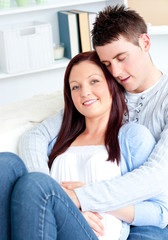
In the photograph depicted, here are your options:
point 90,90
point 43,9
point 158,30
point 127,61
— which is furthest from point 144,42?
point 43,9

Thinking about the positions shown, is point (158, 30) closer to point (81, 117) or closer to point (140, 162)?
point (81, 117)

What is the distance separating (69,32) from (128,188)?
170cm

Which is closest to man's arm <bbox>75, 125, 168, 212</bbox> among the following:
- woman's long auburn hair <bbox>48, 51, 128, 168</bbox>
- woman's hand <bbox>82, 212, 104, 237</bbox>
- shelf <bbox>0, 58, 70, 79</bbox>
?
woman's hand <bbox>82, 212, 104, 237</bbox>

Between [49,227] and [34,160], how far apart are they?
409 mm

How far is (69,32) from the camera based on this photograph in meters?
2.74

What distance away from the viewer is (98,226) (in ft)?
4.13

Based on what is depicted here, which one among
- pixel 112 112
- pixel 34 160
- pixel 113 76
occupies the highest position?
pixel 113 76

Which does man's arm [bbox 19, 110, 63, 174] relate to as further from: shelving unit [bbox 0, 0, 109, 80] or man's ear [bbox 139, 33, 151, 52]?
shelving unit [bbox 0, 0, 109, 80]

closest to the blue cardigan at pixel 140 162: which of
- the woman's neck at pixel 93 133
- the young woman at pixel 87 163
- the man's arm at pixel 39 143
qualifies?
the young woman at pixel 87 163

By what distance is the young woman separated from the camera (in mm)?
1104

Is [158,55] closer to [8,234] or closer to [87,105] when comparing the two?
[87,105]

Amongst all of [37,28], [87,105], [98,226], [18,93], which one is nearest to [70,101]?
[87,105]

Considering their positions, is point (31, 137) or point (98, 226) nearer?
point (98, 226)

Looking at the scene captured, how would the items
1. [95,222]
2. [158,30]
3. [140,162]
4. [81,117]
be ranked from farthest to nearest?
[158,30], [81,117], [140,162], [95,222]
